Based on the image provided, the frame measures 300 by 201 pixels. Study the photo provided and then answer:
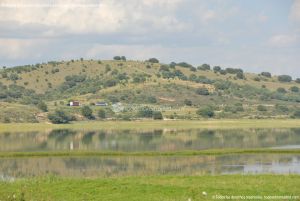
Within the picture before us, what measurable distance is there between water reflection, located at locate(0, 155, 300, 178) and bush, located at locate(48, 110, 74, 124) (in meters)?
83.8

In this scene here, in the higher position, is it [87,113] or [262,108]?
[87,113]

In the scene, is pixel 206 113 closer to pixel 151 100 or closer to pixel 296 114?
pixel 296 114

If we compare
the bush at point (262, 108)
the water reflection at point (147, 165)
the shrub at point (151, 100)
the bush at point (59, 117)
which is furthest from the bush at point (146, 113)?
the water reflection at point (147, 165)

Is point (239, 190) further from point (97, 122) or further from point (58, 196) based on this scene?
point (97, 122)

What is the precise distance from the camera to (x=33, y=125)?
141 metres

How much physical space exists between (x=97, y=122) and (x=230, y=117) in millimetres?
36371

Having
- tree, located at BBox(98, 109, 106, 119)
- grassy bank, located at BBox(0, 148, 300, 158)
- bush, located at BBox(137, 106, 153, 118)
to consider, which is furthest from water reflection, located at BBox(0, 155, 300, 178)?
bush, located at BBox(137, 106, 153, 118)

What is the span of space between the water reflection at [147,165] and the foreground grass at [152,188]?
7.05 m

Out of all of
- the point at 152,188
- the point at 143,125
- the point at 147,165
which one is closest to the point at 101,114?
the point at 143,125

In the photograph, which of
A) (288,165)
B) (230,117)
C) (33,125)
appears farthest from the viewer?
(230,117)

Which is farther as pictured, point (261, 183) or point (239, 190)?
point (261, 183)

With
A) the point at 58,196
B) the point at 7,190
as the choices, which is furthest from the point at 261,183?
the point at 7,190

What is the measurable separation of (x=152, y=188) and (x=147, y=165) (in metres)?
22.1

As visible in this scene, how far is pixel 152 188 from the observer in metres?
35.8
